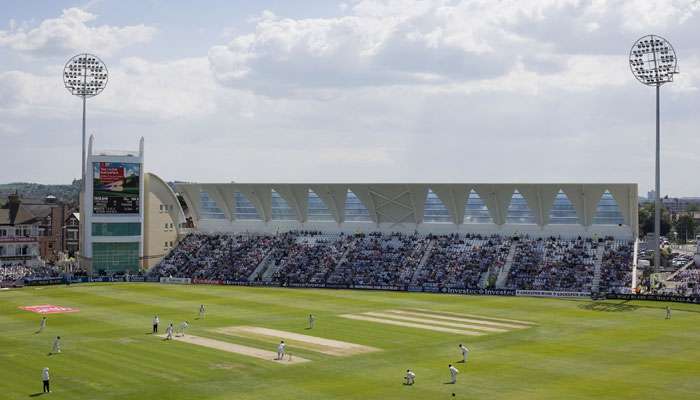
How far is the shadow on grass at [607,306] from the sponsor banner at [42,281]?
47.4 metres

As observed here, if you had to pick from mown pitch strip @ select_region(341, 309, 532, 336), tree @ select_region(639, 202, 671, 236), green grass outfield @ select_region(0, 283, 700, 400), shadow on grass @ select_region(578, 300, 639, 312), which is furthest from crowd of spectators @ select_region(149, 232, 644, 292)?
tree @ select_region(639, 202, 671, 236)

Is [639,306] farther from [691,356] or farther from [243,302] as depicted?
[243,302]

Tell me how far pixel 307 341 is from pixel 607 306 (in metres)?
26.5

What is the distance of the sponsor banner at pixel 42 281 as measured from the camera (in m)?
74.5

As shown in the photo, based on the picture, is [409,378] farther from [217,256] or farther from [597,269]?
[217,256]

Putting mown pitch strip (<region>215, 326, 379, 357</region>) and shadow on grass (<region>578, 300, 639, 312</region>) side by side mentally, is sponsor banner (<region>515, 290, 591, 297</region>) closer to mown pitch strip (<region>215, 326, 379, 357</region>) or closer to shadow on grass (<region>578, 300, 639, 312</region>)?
shadow on grass (<region>578, 300, 639, 312</region>)

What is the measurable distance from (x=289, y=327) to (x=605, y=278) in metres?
31.2

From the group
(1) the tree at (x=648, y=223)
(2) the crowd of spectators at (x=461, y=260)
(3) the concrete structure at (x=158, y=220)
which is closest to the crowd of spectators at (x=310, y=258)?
(2) the crowd of spectators at (x=461, y=260)

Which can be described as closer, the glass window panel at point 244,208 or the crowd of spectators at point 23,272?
the crowd of spectators at point 23,272

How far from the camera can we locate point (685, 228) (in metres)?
152

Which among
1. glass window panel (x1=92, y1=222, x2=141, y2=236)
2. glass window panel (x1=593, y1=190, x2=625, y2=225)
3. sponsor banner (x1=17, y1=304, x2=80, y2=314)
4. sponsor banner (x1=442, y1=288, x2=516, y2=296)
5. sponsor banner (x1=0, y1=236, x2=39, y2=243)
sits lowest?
sponsor banner (x1=17, y1=304, x2=80, y2=314)

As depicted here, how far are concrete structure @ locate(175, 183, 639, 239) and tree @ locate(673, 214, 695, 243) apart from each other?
8587cm

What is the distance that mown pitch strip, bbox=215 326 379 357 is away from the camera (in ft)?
134

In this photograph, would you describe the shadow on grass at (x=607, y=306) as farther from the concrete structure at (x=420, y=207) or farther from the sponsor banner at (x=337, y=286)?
the sponsor banner at (x=337, y=286)
